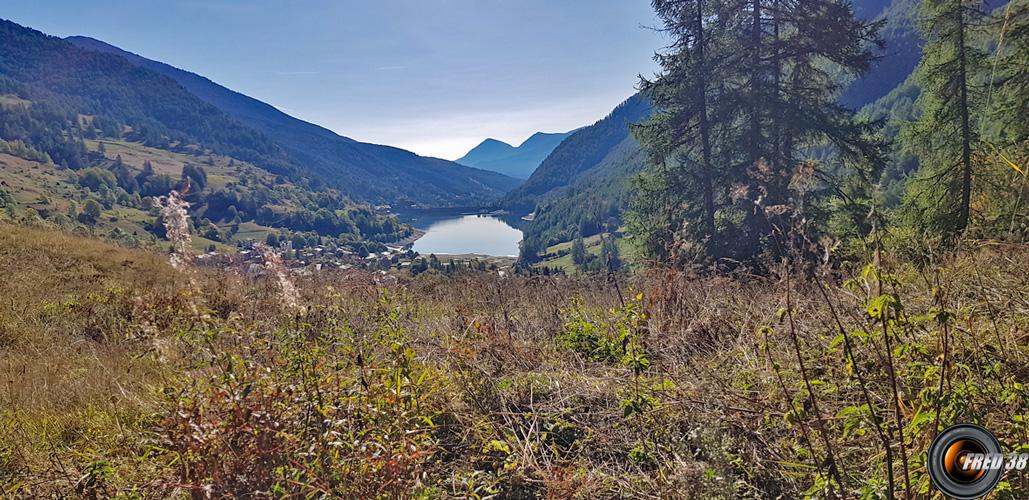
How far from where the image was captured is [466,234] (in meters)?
137

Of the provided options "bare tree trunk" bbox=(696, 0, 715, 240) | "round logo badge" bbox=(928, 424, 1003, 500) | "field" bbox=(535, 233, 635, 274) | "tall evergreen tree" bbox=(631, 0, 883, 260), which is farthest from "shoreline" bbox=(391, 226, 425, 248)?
"round logo badge" bbox=(928, 424, 1003, 500)

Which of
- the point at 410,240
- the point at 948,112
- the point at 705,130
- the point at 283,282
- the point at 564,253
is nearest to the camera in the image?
the point at 283,282

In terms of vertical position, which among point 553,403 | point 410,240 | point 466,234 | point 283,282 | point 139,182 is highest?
point 283,282

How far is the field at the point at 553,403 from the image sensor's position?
1.79 metres

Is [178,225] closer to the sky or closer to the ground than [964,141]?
closer to the ground

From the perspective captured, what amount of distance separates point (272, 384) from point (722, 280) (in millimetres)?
5114

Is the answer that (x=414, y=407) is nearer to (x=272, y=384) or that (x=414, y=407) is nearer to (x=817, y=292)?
(x=272, y=384)

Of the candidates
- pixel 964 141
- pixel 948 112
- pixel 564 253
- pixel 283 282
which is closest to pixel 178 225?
pixel 283 282

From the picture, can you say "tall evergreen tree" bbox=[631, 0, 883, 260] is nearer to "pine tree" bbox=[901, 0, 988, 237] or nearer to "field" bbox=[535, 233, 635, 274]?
"pine tree" bbox=[901, 0, 988, 237]

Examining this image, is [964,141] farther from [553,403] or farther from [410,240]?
[410,240]

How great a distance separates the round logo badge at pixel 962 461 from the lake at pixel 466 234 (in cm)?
9662

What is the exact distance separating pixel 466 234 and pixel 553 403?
5331 inches

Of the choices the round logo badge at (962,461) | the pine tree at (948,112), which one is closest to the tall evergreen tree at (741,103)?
the pine tree at (948,112)

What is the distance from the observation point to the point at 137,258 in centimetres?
945
